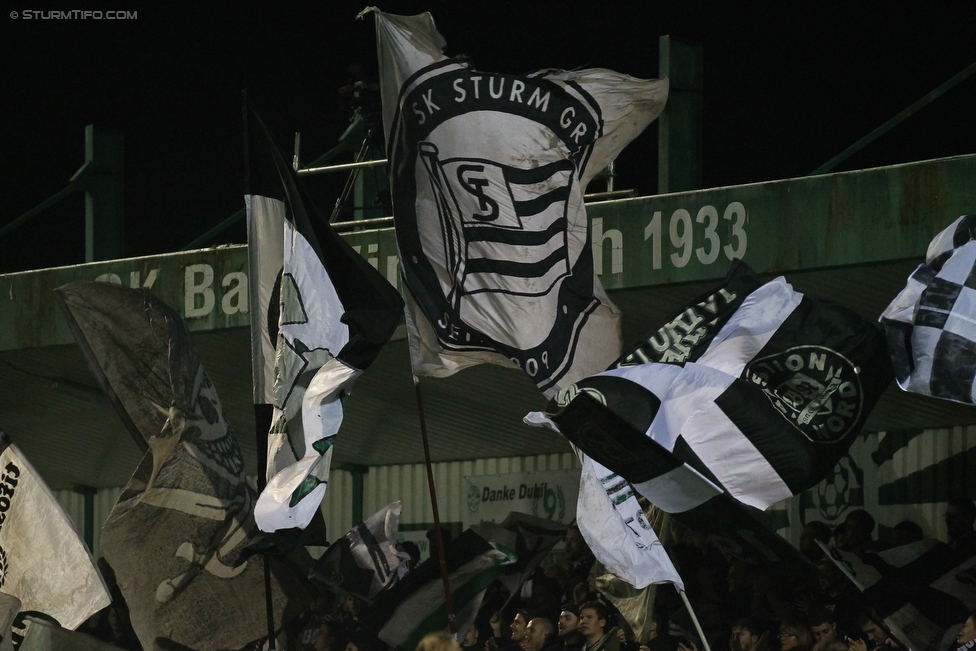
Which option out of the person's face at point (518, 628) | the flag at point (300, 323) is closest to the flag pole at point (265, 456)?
the flag at point (300, 323)

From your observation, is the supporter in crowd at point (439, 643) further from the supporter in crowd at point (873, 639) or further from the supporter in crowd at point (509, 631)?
Result: the supporter in crowd at point (509, 631)

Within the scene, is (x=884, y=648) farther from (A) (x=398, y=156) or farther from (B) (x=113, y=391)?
(B) (x=113, y=391)

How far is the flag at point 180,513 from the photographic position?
12.1m

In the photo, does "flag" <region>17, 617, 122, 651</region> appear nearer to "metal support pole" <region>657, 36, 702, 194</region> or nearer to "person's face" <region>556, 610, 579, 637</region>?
"person's face" <region>556, 610, 579, 637</region>

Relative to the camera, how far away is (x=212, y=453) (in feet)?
41.5

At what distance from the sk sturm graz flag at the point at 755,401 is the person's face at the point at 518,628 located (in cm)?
451

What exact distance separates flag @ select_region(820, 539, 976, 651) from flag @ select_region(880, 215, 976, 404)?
2.26 metres

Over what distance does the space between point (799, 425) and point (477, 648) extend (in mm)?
5402

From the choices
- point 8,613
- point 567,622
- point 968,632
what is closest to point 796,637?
point 968,632

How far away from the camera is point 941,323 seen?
8.72m

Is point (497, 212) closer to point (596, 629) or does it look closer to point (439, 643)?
point (596, 629)

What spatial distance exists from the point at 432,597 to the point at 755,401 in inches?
162

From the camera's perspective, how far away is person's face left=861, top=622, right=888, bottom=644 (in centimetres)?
1091

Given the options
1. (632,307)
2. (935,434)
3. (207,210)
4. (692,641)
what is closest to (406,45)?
(632,307)
